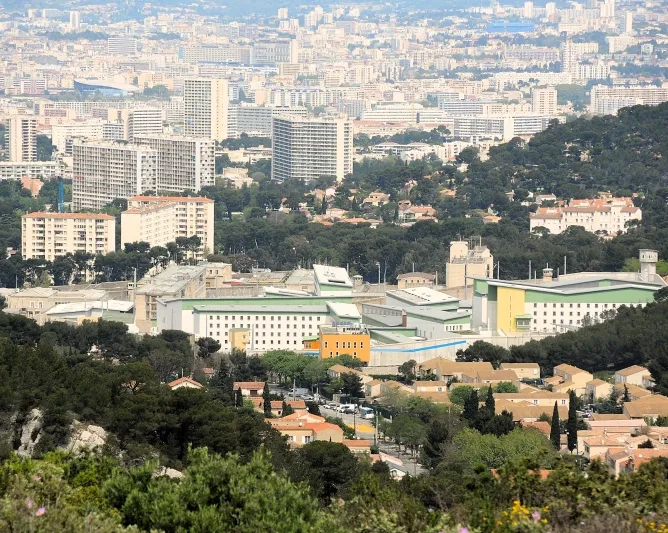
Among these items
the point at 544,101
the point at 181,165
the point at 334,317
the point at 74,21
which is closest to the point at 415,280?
the point at 334,317

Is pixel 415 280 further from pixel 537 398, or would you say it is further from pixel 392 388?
pixel 537 398

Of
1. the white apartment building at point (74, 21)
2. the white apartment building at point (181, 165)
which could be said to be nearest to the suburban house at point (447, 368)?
the white apartment building at point (181, 165)

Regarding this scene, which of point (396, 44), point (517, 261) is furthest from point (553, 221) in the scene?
point (396, 44)

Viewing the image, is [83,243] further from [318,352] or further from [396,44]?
[396,44]

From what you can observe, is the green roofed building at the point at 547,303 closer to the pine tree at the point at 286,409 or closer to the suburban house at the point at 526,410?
the suburban house at the point at 526,410

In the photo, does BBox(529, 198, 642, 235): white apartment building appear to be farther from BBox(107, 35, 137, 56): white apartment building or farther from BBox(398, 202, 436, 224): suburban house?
BBox(107, 35, 137, 56): white apartment building

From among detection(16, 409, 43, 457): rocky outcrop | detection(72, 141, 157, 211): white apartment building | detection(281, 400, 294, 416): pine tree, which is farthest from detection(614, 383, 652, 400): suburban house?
detection(72, 141, 157, 211): white apartment building
